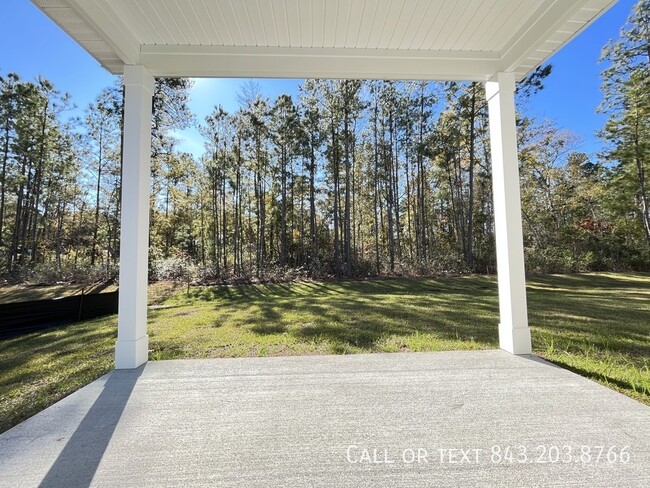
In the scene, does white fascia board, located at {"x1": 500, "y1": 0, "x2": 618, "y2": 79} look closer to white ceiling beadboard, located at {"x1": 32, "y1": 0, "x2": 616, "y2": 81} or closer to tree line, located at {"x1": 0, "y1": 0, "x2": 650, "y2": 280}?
white ceiling beadboard, located at {"x1": 32, "y1": 0, "x2": 616, "y2": 81}

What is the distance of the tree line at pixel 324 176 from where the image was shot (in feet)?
32.6

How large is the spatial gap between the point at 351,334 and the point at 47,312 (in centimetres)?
461

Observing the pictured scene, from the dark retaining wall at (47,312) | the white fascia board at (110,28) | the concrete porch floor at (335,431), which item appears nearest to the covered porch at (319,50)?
the white fascia board at (110,28)

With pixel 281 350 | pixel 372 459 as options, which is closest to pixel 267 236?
pixel 281 350

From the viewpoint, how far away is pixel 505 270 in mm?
2533

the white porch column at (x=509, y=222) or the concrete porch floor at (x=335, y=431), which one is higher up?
the white porch column at (x=509, y=222)

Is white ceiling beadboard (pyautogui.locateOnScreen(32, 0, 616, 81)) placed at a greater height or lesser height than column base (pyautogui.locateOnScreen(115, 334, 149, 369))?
greater

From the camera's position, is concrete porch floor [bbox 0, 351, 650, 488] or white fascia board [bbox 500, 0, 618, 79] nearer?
concrete porch floor [bbox 0, 351, 650, 488]

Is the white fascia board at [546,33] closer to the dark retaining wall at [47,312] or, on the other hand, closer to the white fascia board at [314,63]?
the white fascia board at [314,63]

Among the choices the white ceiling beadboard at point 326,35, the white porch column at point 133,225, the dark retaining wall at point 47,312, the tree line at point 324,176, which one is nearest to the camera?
the white ceiling beadboard at point 326,35

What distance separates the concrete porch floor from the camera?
1169mm

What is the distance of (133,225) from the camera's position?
2.33 m

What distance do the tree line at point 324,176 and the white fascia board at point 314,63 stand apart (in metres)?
7.21

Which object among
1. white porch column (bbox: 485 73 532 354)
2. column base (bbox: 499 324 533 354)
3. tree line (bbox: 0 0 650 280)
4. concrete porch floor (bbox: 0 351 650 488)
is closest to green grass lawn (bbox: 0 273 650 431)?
column base (bbox: 499 324 533 354)
